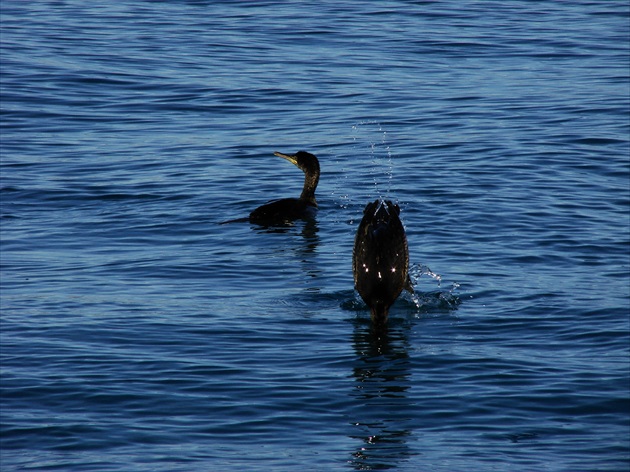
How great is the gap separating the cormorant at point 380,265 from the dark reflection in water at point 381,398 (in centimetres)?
33

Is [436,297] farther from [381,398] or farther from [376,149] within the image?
[376,149]

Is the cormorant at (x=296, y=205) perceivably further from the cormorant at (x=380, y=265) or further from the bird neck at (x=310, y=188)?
the cormorant at (x=380, y=265)

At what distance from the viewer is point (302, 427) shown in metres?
9.39

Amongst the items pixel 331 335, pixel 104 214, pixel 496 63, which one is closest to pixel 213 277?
pixel 331 335

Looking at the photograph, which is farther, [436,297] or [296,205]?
[296,205]

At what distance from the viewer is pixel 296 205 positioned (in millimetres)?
16797

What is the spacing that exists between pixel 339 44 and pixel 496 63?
4781 mm

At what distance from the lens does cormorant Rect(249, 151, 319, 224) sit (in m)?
16.4

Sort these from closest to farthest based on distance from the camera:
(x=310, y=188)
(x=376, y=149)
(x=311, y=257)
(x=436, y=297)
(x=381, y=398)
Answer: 1. (x=381, y=398)
2. (x=436, y=297)
3. (x=311, y=257)
4. (x=310, y=188)
5. (x=376, y=149)

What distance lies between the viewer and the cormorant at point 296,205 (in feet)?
53.8

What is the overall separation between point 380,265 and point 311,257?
10.5 ft

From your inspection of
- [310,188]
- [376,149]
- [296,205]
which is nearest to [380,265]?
[296,205]

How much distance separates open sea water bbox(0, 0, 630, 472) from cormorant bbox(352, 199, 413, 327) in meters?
0.35

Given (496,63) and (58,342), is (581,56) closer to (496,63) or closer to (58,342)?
(496,63)
